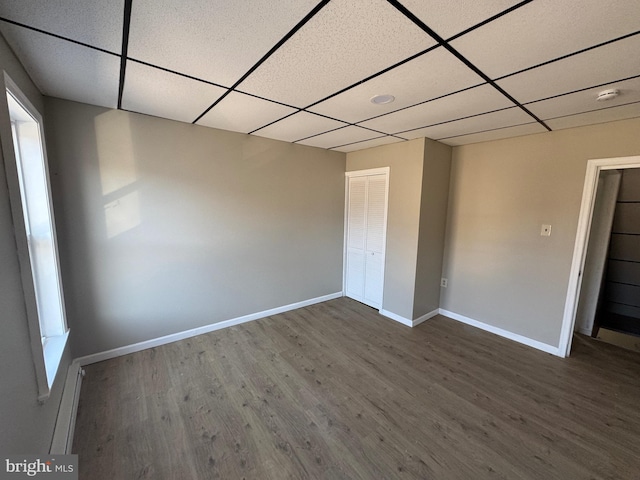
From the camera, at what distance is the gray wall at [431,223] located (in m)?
3.25

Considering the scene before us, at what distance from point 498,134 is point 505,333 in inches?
93.8

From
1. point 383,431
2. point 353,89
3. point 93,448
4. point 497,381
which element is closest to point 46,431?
point 93,448

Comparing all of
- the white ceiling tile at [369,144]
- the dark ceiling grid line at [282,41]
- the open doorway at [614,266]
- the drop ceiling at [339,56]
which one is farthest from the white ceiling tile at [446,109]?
the open doorway at [614,266]

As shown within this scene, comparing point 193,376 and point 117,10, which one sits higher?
point 117,10

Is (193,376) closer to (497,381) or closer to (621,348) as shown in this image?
(497,381)

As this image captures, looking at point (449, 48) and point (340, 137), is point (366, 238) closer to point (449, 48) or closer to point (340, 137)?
point (340, 137)

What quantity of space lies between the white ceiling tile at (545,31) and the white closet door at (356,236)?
8.56ft

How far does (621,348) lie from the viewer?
9.66 feet

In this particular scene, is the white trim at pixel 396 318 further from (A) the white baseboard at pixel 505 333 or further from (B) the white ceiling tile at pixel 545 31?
(B) the white ceiling tile at pixel 545 31

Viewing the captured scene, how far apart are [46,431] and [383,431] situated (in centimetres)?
205

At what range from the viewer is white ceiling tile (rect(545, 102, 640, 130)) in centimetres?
209

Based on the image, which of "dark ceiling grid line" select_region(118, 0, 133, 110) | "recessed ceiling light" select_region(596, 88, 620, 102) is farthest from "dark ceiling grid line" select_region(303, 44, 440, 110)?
"recessed ceiling light" select_region(596, 88, 620, 102)

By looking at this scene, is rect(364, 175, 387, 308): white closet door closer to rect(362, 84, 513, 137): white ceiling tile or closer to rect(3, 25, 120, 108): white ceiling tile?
rect(362, 84, 513, 137): white ceiling tile

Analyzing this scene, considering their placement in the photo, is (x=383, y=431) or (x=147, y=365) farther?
(x=147, y=365)
